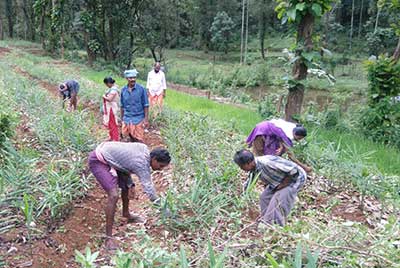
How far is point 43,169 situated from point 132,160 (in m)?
1.70

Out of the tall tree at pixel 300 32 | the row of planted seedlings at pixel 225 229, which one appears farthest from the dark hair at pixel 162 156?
the tall tree at pixel 300 32

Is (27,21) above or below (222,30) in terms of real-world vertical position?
above

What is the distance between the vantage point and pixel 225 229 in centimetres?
415

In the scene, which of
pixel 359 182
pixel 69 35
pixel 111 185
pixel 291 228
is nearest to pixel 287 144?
pixel 359 182

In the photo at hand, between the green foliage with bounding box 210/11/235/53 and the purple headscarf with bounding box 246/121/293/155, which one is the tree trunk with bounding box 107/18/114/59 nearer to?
the green foliage with bounding box 210/11/235/53

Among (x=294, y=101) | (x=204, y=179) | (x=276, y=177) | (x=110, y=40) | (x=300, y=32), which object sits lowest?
(x=204, y=179)

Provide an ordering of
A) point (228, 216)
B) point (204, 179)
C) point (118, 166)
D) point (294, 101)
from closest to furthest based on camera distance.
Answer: point (118, 166) → point (228, 216) → point (204, 179) → point (294, 101)

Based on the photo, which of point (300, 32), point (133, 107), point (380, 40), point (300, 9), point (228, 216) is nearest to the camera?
point (228, 216)

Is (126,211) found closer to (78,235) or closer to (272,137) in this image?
(78,235)

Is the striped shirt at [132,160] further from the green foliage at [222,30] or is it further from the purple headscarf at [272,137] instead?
the green foliage at [222,30]

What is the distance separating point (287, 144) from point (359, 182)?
1317mm

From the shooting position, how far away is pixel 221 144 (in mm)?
6688

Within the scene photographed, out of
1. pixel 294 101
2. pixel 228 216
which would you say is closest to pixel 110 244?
pixel 228 216

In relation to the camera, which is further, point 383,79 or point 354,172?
point 383,79
